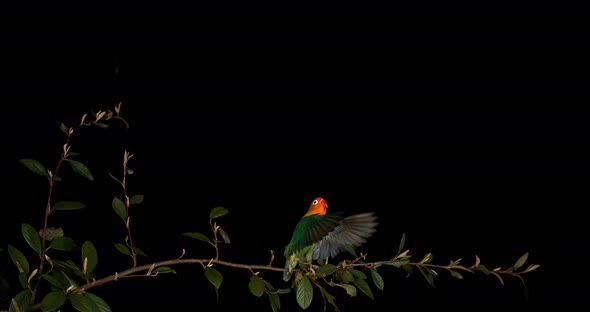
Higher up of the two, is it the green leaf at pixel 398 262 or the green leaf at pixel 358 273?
the green leaf at pixel 398 262

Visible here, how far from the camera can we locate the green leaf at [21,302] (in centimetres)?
70

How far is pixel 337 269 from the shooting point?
2.80 ft

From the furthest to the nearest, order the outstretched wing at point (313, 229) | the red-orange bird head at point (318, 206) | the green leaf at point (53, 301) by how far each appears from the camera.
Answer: the red-orange bird head at point (318, 206)
the outstretched wing at point (313, 229)
the green leaf at point (53, 301)

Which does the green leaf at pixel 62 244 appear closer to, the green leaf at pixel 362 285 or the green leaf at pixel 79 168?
the green leaf at pixel 79 168

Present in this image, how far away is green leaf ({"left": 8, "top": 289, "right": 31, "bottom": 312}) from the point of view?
70 centimetres

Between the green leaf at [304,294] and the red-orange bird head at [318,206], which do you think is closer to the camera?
the green leaf at [304,294]

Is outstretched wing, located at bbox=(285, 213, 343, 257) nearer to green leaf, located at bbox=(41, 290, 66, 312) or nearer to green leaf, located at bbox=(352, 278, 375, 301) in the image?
green leaf, located at bbox=(352, 278, 375, 301)

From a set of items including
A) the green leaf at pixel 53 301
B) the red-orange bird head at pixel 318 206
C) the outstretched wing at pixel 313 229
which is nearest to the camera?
the green leaf at pixel 53 301

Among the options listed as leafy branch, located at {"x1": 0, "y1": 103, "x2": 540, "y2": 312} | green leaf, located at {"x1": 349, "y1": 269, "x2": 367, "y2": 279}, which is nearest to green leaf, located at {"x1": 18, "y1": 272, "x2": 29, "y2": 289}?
leafy branch, located at {"x1": 0, "y1": 103, "x2": 540, "y2": 312}

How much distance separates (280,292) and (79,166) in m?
0.35

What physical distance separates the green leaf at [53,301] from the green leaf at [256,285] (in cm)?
24

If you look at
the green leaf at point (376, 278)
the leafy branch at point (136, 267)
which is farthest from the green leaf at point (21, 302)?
the green leaf at point (376, 278)

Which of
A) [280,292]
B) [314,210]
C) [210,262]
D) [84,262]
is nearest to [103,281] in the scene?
[84,262]

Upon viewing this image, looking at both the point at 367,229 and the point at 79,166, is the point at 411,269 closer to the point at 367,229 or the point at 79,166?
the point at 367,229
